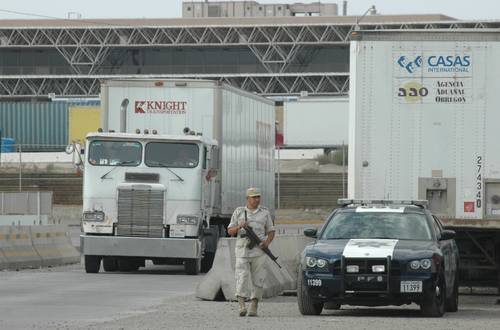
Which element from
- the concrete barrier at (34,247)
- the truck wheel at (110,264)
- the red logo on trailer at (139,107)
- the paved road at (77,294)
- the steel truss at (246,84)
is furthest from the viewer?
the steel truss at (246,84)

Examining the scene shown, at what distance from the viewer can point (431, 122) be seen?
20.6m

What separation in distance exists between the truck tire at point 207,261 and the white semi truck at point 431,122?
9071 millimetres

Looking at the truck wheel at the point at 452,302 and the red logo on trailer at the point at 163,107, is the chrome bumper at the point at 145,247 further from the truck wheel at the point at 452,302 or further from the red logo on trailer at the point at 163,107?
the truck wheel at the point at 452,302

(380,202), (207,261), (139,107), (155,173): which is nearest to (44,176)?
(207,261)

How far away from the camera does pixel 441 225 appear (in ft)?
64.8

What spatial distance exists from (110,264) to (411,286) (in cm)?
1343

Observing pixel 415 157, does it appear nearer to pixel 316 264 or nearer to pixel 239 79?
pixel 316 264

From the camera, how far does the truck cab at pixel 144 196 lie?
27688 mm

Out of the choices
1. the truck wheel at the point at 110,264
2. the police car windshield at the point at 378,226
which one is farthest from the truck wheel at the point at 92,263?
the police car windshield at the point at 378,226

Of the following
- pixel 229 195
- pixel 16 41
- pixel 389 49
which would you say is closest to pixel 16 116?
pixel 16 41

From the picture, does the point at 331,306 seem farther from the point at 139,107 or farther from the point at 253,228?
the point at 139,107

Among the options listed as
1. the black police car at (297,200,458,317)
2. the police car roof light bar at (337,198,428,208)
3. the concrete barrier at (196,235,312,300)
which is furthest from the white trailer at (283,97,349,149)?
the black police car at (297,200,458,317)

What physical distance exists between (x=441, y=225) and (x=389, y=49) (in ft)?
9.34

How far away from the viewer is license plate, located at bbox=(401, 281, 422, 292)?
17.4 meters
